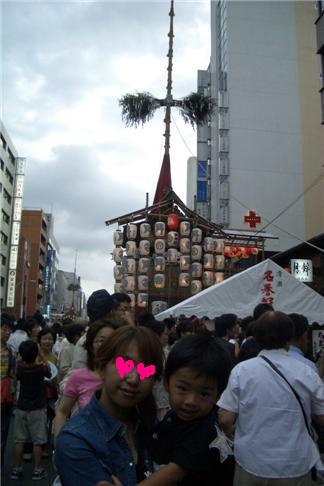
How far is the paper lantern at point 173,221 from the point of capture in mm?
16484

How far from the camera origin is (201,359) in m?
1.69

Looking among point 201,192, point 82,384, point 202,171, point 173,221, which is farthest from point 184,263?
point 202,171

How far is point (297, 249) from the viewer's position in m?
19.7

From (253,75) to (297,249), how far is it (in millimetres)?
17750

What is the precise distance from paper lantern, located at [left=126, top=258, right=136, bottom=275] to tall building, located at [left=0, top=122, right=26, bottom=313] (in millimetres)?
29929

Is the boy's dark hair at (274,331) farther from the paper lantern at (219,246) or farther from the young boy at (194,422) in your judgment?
the paper lantern at (219,246)

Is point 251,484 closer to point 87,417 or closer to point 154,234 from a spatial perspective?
point 87,417

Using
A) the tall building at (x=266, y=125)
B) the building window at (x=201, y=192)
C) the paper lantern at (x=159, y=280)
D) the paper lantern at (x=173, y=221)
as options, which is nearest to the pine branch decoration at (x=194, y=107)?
the paper lantern at (x=173, y=221)

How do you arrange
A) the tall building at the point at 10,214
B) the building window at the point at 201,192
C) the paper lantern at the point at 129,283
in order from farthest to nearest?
the tall building at the point at 10,214 < the building window at the point at 201,192 < the paper lantern at the point at 129,283

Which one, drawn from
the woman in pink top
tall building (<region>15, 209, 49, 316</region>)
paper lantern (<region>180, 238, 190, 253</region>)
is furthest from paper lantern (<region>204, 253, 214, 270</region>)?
tall building (<region>15, 209, 49, 316</region>)

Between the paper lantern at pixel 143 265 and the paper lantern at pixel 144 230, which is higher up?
the paper lantern at pixel 144 230

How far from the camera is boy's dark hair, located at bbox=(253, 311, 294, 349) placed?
2795mm

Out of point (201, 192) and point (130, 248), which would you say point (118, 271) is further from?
point (201, 192)

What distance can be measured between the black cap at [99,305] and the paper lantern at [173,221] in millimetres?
13044
